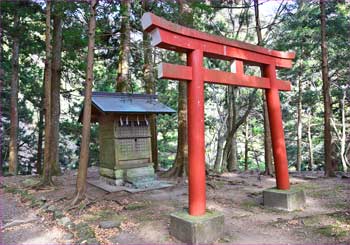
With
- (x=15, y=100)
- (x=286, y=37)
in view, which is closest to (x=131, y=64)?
(x=15, y=100)

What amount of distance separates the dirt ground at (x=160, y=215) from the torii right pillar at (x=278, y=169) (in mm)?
200

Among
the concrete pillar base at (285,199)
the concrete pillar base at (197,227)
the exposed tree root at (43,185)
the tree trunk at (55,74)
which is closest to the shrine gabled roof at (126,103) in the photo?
the tree trunk at (55,74)

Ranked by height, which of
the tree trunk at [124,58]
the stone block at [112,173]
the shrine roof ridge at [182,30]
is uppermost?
the tree trunk at [124,58]

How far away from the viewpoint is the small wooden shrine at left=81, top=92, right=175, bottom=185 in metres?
9.29

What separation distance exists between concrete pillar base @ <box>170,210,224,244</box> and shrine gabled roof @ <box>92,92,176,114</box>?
4.90 m

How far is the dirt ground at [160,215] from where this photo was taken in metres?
4.59

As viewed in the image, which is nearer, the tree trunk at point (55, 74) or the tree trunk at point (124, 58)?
the tree trunk at point (55, 74)

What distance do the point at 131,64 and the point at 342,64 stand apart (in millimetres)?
9548

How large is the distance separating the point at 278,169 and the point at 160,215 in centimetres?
266

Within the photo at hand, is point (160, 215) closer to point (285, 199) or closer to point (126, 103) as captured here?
point (285, 199)

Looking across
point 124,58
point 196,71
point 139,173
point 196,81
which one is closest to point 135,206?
point 139,173

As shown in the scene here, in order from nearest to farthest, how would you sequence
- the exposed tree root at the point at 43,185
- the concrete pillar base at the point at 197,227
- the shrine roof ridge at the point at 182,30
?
1. the concrete pillar base at the point at 197,227
2. the shrine roof ridge at the point at 182,30
3. the exposed tree root at the point at 43,185

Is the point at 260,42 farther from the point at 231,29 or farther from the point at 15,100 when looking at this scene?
the point at 15,100

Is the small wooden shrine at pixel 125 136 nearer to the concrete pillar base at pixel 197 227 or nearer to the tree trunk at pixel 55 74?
the tree trunk at pixel 55 74
